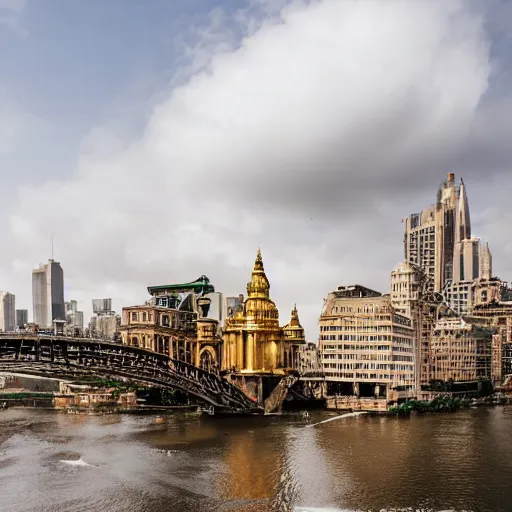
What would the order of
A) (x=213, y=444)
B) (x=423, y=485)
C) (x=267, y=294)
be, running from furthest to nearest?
(x=267, y=294) → (x=213, y=444) → (x=423, y=485)

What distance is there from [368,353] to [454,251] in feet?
324

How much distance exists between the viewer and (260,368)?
340 feet

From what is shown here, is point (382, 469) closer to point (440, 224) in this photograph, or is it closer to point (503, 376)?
point (503, 376)

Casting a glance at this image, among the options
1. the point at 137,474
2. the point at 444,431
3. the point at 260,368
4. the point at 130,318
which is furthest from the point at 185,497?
the point at 130,318

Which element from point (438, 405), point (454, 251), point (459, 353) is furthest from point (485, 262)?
point (438, 405)

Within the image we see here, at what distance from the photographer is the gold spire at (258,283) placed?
358ft

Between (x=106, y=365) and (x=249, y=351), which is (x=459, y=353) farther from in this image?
(x=106, y=365)

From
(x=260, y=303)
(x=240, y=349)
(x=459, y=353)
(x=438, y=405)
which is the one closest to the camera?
(x=438, y=405)

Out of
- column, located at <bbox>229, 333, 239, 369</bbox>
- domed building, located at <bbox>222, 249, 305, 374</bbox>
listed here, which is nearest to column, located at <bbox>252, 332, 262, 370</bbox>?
domed building, located at <bbox>222, 249, 305, 374</bbox>

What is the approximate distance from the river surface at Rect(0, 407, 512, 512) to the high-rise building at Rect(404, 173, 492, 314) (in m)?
106

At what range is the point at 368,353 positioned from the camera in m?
105

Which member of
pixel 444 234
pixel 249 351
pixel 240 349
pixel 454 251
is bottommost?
pixel 249 351

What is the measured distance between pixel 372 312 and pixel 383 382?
10961mm

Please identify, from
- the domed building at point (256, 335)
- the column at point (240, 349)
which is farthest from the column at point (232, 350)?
the column at point (240, 349)
